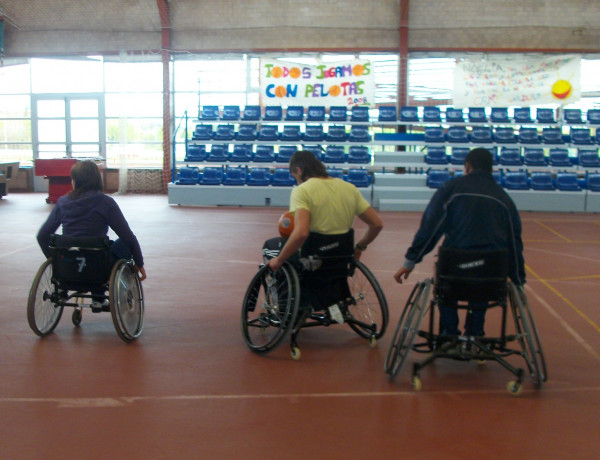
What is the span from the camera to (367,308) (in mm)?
5391

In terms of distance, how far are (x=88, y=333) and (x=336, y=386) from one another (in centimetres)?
210

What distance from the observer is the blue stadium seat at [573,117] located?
16156 millimetres

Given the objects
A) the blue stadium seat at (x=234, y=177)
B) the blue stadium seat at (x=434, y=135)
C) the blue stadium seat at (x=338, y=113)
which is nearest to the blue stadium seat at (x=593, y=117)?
the blue stadium seat at (x=434, y=135)

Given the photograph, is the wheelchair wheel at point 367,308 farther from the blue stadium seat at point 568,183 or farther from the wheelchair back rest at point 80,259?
the blue stadium seat at point 568,183

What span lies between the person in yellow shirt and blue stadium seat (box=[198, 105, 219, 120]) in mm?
12396

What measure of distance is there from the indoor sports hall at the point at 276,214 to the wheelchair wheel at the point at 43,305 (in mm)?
18

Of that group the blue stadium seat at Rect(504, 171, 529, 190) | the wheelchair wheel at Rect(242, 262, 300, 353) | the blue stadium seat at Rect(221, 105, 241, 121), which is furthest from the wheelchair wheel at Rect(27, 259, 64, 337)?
the blue stadium seat at Rect(504, 171, 529, 190)

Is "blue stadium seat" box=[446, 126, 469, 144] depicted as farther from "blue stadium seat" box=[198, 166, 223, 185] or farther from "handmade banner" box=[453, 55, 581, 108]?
"blue stadium seat" box=[198, 166, 223, 185]

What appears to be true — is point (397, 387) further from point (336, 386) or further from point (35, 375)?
point (35, 375)

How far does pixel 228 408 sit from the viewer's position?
359cm

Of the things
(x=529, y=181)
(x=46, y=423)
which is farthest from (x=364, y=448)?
(x=529, y=181)

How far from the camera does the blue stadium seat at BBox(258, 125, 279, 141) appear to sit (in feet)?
53.8

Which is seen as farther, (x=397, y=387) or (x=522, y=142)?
(x=522, y=142)

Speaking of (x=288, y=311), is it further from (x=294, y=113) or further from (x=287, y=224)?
(x=294, y=113)
